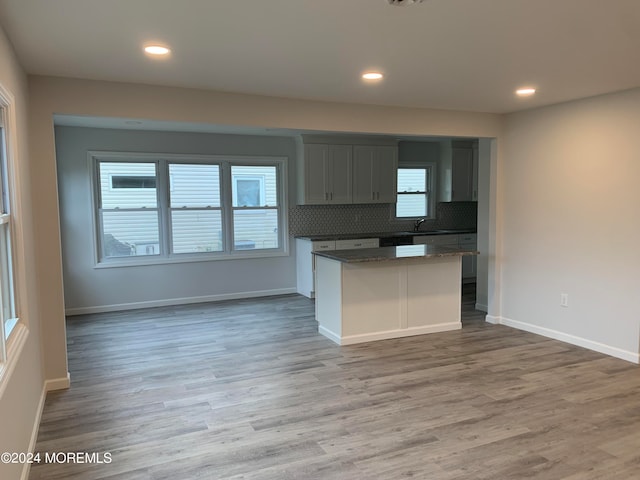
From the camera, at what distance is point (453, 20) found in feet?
7.82

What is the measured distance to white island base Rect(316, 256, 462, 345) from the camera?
4.61 metres

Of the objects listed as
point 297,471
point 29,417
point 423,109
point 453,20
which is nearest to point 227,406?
point 297,471

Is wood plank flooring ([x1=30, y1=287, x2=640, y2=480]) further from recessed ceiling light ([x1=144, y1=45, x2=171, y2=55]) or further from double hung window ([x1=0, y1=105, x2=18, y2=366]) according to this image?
recessed ceiling light ([x1=144, y1=45, x2=171, y2=55])

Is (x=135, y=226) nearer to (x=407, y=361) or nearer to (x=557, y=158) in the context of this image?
(x=407, y=361)


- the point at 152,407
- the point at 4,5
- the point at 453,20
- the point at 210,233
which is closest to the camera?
the point at 4,5

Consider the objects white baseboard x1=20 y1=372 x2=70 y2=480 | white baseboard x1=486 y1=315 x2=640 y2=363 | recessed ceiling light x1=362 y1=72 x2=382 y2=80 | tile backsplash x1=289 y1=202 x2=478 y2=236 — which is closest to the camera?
white baseboard x1=20 y1=372 x2=70 y2=480

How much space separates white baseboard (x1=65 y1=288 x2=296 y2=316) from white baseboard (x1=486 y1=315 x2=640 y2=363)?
3148 millimetres

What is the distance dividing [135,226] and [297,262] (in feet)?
7.74

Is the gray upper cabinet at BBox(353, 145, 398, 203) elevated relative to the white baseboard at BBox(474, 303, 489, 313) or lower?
elevated

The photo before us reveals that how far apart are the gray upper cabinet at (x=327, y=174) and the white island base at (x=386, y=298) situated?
211cm

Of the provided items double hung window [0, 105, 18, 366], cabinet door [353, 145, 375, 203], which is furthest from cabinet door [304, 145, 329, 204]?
double hung window [0, 105, 18, 366]

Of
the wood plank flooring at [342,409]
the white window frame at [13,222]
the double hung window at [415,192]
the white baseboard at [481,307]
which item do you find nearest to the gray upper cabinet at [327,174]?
the double hung window at [415,192]

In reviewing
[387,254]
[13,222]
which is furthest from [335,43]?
[387,254]

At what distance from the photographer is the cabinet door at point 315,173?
22.4 feet
